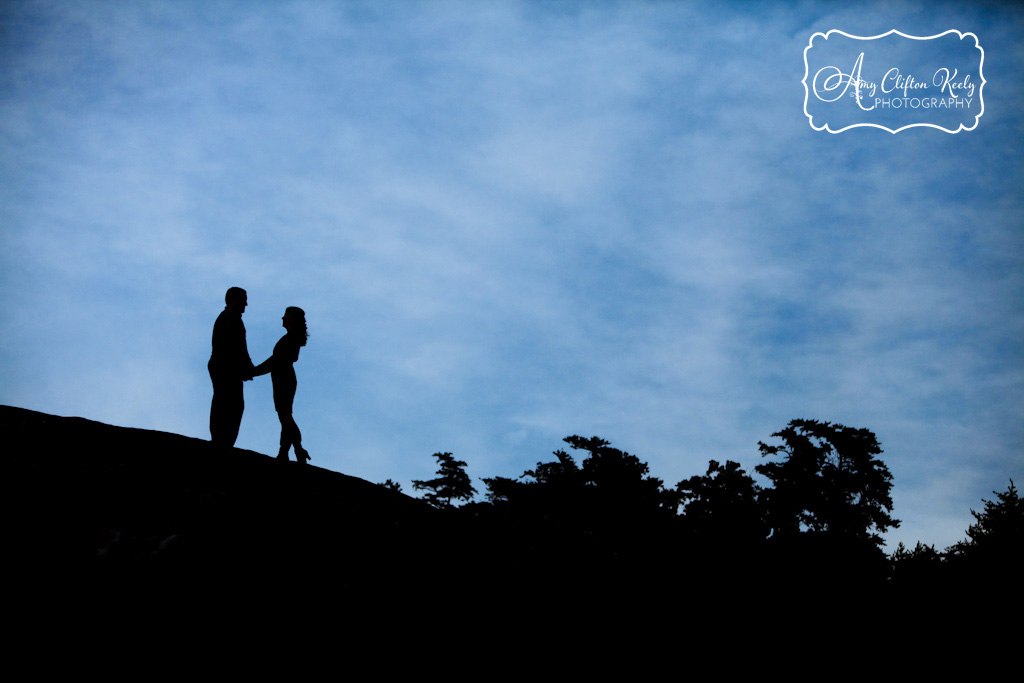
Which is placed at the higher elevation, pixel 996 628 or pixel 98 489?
pixel 98 489

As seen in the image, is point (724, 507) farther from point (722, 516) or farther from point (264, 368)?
point (264, 368)

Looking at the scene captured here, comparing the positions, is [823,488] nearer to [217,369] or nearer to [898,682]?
[898,682]

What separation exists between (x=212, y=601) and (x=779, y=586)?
337 inches

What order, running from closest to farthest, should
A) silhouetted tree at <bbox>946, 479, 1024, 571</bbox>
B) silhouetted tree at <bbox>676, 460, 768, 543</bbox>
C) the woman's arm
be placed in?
the woman's arm, silhouetted tree at <bbox>676, 460, 768, 543</bbox>, silhouetted tree at <bbox>946, 479, 1024, 571</bbox>

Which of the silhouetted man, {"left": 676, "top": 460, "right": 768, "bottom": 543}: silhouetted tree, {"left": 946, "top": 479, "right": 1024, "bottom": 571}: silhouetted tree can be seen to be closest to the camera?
the silhouetted man

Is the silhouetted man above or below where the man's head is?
below

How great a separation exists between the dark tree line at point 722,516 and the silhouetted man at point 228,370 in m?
3.76

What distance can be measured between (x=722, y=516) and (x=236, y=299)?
18.0m

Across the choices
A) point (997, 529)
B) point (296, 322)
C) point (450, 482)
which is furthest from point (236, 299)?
point (997, 529)

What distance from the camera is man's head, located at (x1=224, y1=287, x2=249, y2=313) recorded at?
848 cm

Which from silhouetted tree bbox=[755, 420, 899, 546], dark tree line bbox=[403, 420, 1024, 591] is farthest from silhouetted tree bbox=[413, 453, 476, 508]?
silhouetted tree bbox=[755, 420, 899, 546]

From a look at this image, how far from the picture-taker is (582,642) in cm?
625

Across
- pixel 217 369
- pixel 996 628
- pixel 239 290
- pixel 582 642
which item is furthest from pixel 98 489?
pixel 996 628

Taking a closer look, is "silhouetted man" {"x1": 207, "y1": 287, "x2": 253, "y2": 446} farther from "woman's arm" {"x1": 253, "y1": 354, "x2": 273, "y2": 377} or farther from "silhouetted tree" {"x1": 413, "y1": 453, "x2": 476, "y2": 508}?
"silhouetted tree" {"x1": 413, "y1": 453, "x2": 476, "y2": 508}
